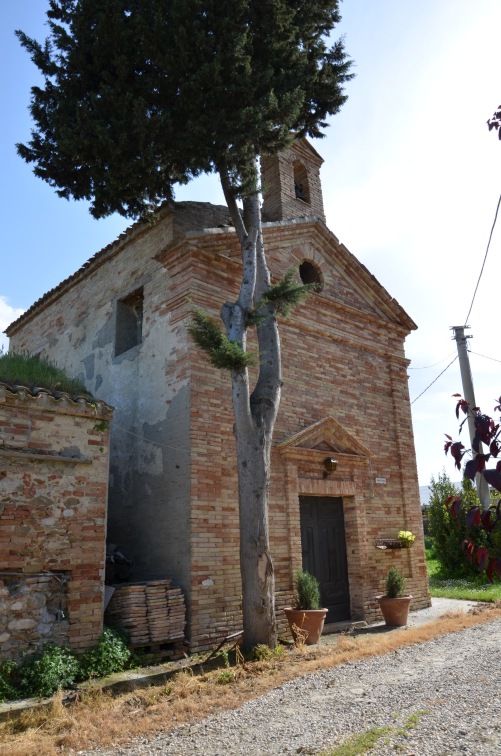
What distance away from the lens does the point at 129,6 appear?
26.8 feet

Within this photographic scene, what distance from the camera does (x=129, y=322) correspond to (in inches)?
442

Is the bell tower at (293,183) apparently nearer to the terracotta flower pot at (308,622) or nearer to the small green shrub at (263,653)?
the terracotta flower pot at (308,622)

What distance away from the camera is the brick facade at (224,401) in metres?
8.47

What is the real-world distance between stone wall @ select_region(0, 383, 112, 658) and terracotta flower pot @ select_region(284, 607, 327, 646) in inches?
108

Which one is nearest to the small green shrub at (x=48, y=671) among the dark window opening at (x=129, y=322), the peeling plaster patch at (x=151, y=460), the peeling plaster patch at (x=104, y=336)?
the peeling plaster patch at (x=151, y=460)

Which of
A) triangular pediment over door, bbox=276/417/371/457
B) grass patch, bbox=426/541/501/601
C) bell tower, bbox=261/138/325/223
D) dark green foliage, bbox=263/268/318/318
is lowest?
grass patch, bbox=426/541/501/601

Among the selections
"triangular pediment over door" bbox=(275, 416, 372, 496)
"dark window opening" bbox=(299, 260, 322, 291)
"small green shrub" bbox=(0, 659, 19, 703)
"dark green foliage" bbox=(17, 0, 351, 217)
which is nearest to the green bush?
"triangular pediment over door" bbox=(275, 416, 372, 496)

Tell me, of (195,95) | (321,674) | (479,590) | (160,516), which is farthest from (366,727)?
(479,590)

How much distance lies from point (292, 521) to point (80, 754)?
5401 mm

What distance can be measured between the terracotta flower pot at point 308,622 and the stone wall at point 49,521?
2749 mm

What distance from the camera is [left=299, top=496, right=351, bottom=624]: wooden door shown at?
10.1 meters

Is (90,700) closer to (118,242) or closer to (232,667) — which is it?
(232,667)

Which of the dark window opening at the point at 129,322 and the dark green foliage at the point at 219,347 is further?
the dark window opening at the point at 129,322

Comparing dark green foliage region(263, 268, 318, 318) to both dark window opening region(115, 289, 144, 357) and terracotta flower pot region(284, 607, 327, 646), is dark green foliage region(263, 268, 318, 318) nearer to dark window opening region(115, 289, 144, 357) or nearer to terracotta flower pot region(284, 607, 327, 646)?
dark window opening region(115, 289, 144, 357)
